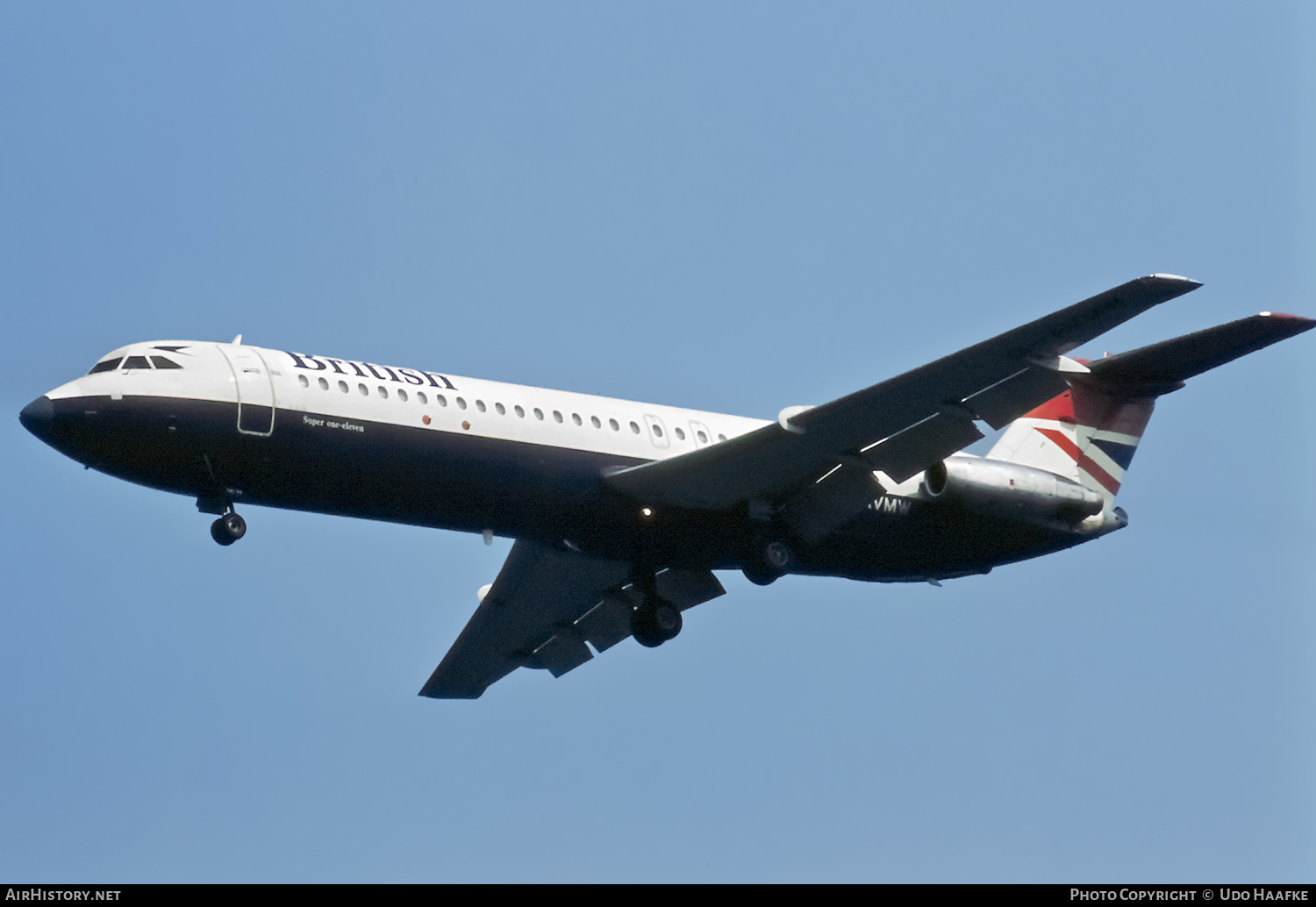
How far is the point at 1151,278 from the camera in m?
20.1

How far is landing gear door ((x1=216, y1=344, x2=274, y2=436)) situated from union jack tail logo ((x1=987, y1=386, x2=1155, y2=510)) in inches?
517

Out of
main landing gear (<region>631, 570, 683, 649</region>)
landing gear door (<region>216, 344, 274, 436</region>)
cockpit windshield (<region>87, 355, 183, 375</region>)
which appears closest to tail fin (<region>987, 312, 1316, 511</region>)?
main landing gear (<region>631, 570, 683, 649</region>)

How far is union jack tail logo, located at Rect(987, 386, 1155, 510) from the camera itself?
94.9 ft

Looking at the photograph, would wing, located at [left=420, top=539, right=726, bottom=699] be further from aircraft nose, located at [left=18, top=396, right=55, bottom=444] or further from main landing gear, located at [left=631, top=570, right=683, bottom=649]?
aircraft nose, located at [left=18, top=396, right=55, bottom=444]

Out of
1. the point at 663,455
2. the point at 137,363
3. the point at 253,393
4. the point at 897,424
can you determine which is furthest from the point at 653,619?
the point at 137,363

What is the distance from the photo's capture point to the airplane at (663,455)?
872 inches

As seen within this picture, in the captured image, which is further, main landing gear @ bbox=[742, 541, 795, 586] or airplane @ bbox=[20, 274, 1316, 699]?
main landing gear @ bbox=[742, 541, 795, 586]

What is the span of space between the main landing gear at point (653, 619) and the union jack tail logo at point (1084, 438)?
657 cm

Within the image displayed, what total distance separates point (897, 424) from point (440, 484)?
6582 mm

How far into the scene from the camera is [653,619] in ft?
89.2

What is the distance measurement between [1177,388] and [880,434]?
7267 mm
